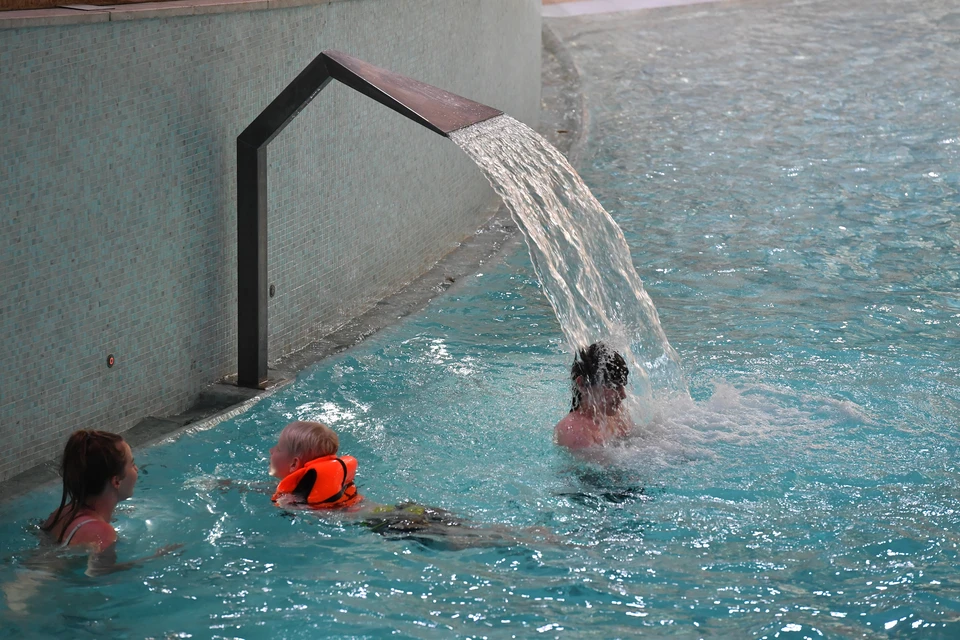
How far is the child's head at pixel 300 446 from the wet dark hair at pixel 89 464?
767 millimetres

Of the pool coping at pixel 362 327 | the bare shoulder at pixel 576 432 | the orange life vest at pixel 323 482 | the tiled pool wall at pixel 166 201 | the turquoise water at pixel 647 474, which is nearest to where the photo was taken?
the turquoise water at pixel 647 474

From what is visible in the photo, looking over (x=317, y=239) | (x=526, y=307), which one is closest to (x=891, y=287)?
(x=526, y=307)

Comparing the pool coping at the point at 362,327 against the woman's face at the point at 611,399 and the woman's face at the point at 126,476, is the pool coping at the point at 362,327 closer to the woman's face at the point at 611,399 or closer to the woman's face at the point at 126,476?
the woman's face at the point at 126,476

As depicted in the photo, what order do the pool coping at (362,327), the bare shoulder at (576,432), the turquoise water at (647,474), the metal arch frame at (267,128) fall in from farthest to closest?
the pool coping at (362,327) → the bare shoulder at (576,432) → the metal arch frame at (267,128) → the turquoise water at (647,474)

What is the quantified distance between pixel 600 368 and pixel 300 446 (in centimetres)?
163

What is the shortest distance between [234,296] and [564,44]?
482 inches

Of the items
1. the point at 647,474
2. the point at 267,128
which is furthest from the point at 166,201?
the point at 647,474

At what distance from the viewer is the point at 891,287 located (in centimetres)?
899

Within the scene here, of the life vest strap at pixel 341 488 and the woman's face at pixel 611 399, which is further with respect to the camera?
the woman's face at pixel 611 399

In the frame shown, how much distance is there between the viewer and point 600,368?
5.89 meters

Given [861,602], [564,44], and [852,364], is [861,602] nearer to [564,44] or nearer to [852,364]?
[852,364]

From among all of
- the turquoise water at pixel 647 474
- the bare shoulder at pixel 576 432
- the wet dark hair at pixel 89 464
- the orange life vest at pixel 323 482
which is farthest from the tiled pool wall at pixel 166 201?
the bare shoulder at pixel 576 432

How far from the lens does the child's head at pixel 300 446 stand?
16.9 feet

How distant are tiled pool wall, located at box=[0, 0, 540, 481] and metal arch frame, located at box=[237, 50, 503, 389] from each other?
8.9 inches
